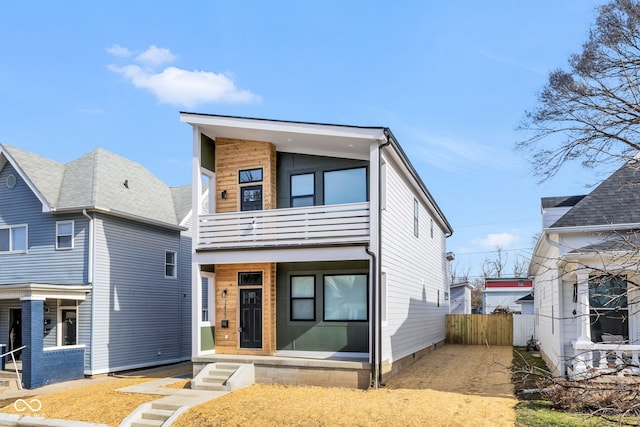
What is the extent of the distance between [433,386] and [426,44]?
8600mm

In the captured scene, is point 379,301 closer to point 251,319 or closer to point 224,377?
point 251,319

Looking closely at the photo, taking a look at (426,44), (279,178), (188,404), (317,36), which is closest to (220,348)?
(188,404)

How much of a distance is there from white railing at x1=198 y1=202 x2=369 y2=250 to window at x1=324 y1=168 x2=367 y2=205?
107 centimetres

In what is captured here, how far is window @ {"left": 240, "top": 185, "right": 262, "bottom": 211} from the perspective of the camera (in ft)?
52.3

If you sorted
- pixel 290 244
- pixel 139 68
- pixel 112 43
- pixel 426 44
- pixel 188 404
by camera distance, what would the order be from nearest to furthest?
pixel 188 404, pixel 426 44, pixel 290 244, pixel 112 43, pixel 139 68

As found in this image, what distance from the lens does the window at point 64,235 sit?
17.9 meters

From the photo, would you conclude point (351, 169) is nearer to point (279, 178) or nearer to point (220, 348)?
point (279, 178)

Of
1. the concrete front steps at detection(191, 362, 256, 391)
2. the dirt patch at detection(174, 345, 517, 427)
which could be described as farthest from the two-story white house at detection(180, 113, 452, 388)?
the dirt patch at detection(174, 345, 517, 427)

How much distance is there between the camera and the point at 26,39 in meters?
16.1

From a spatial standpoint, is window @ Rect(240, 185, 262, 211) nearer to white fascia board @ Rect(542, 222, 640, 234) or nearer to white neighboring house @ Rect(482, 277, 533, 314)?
white fascia board @ Rect(542, 222, 640, 234)

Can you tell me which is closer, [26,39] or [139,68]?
[26,39]

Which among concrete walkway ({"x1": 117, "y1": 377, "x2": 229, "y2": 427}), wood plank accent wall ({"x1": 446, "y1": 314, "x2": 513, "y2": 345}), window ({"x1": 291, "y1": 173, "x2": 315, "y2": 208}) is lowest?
wood plank accent wall ({"x1": 446, "y1": 314, "x2": 513, "y2": 345})

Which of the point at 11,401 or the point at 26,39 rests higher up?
the point at 26,39

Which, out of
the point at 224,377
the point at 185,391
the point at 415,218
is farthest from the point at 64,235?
the point at 415,218
